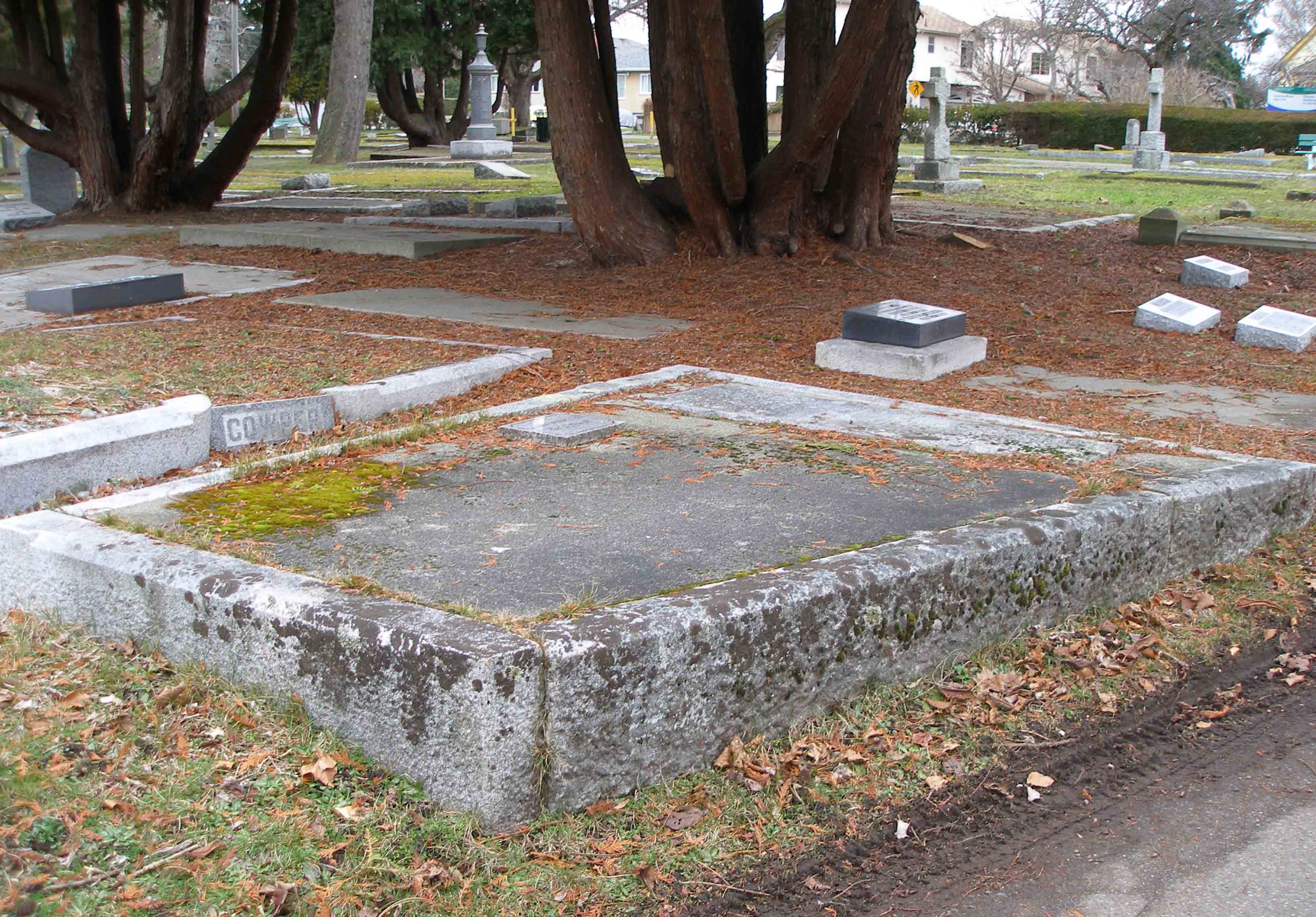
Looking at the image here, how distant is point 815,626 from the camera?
11.4 ft

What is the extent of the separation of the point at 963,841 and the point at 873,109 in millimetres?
8889

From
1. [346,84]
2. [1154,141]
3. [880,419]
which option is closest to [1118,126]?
[1154,141]

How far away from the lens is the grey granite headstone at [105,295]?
897cm

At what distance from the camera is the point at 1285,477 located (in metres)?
5.08

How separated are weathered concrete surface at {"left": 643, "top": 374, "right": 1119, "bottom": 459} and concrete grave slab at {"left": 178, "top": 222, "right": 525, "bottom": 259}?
243 inches

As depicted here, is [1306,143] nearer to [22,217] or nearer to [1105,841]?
[22,217]

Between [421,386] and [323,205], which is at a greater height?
[323,205]

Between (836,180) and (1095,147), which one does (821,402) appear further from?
(1095,147)

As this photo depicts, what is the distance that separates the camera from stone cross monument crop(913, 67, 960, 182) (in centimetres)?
2275

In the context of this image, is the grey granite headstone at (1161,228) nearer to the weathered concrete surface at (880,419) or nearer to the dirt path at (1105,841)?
the weathered concrete surface at (880,419)

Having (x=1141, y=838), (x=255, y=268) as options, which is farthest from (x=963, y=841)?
(x=255, y=268)

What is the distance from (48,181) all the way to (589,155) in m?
11.0

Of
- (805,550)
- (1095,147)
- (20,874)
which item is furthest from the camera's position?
(1095,147)

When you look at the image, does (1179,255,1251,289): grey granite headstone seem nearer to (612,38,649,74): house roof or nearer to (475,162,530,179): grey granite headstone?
(475,162,530,179): grey granite headstone
